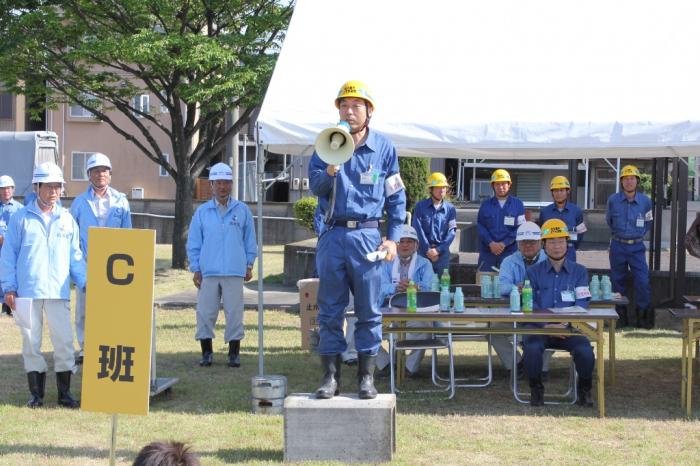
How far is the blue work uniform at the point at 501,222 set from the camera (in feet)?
35.4

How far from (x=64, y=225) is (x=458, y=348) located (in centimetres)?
461

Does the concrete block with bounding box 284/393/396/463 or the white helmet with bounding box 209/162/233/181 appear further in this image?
the white helmet with bounding box 209/162/233/181

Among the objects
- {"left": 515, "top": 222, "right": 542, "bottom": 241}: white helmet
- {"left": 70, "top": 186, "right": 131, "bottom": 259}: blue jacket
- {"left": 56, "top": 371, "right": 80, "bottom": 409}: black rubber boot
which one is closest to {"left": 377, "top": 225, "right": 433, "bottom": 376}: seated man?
{"left": 515, "top": 222, "right": 542, "bottom": 241}: white helmet

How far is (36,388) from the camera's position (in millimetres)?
7723

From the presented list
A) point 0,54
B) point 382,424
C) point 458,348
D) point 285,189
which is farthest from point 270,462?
point 285,189

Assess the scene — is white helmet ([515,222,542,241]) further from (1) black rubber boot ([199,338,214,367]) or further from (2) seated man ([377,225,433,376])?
(1) black rubber boot ([199,338,214,367])

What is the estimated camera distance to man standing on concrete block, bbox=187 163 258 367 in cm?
938

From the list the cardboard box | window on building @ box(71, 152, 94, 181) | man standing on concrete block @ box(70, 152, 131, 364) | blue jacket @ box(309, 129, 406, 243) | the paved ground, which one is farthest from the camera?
window on building @ box(71, 152, 94, 181)

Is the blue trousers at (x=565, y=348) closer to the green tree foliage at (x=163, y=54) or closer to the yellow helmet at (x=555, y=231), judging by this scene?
the yellow helmet at (x=555, y=231)

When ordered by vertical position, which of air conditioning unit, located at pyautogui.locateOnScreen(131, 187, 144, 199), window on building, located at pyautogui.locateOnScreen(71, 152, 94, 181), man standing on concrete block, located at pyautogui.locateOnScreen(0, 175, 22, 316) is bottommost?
man standing on concrete block, located at pyautogui.locateOnScreen(0, 175, 22, 316)

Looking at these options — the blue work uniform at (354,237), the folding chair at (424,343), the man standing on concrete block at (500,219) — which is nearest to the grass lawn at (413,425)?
the folding chair at (424,343)

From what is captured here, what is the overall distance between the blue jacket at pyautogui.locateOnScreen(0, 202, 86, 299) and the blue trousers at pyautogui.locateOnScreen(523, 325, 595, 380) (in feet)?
11.5

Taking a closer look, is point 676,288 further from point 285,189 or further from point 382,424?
point 285,189

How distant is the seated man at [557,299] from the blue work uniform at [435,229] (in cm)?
248
